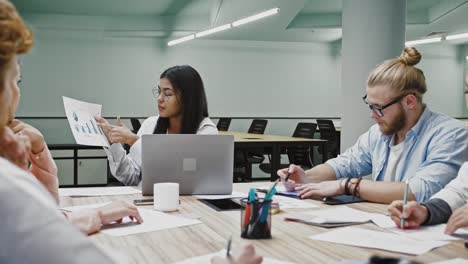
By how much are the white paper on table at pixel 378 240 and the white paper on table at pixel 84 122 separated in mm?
1148

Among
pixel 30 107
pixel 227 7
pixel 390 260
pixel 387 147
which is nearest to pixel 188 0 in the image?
pixel 227 7

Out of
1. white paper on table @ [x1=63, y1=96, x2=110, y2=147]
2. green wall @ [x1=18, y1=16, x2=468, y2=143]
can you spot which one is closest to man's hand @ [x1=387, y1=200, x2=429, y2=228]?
white paper on table @ [x1=63, y1=96, x2=110, y2=147]

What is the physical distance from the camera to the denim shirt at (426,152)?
205 centimetres

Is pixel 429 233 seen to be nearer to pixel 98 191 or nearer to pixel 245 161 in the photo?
pixel 98 191

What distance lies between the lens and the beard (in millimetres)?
2277

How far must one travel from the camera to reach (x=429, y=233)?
59.7 inches

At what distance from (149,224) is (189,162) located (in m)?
0.58

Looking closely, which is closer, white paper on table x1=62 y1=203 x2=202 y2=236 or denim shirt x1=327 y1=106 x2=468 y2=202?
white paper on table x1=62 y1=203 x2=202 y2=236

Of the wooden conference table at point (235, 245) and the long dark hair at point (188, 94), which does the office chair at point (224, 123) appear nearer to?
the long dark hair at point (188, 94)

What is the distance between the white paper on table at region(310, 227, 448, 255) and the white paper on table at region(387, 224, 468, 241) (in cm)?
5

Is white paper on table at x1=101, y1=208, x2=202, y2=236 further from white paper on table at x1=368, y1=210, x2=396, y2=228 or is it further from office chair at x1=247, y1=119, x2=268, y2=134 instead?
office chair at x1=247, y1=119, x2=268, y2=134

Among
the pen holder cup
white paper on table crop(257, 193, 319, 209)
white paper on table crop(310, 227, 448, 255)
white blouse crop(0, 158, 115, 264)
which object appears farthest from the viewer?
white paper on table crop(257, 193, 319, 209)

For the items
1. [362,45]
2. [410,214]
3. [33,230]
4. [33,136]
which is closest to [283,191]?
[410,214]

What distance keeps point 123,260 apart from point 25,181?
1.58 feet
